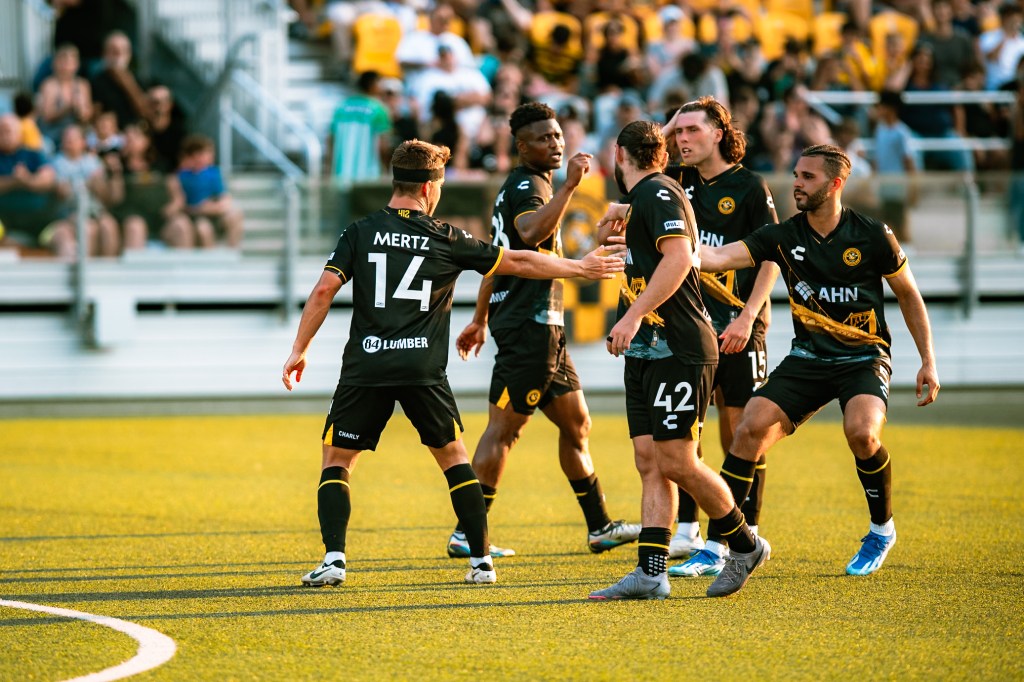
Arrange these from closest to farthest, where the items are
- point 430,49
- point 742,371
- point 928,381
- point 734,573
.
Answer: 1. point 734,573
2. point 928,381
3. point 742,371
4. point 430,49

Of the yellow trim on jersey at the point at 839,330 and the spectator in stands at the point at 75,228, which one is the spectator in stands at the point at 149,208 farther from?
the yellow trim on jersey at the point at 839,330

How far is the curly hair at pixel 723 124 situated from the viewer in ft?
24.7

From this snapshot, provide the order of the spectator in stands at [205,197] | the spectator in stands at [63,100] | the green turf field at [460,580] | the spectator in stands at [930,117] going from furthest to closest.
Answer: the spectator in stands at [930,117]
the spectator in stands at [63,100]
the spectator in stands at [205,197]
the green turf field at [460,580]

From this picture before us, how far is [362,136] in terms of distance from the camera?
16.5 meters

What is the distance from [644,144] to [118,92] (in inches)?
486

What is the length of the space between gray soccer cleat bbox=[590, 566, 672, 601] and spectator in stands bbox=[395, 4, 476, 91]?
1262 cm

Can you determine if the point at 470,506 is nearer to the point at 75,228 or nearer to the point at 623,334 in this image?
the point at 623,334

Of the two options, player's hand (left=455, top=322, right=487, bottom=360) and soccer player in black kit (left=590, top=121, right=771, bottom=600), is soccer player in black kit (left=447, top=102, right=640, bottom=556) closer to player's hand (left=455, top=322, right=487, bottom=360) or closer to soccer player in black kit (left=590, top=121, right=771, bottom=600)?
player's hand (left=455, top=322, right=487, bottom=360)

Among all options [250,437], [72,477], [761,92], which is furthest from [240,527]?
[761,92]

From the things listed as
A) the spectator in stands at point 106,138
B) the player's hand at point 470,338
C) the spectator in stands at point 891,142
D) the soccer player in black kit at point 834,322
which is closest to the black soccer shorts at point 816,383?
the soccer player in black kit at point 834,322

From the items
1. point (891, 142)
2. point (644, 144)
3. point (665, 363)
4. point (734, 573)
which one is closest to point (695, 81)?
point (891, 142)

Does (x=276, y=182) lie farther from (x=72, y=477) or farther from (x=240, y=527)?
(x=240, y=527)

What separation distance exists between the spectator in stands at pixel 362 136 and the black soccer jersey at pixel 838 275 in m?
9.69

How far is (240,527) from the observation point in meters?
8.73
